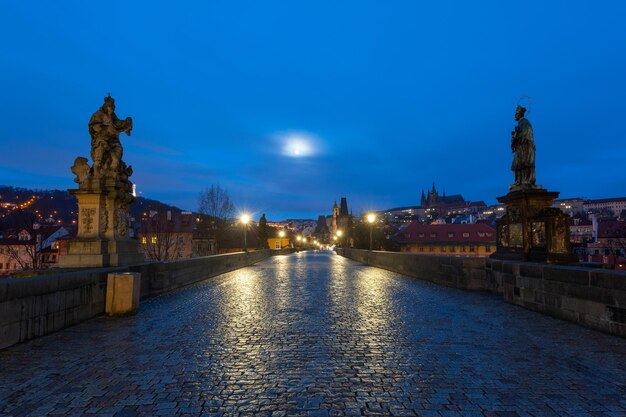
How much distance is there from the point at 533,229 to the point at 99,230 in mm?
11140

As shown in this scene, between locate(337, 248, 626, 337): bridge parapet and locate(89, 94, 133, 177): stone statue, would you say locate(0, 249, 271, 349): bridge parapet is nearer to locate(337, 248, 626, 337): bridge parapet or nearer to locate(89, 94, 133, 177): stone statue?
locate(89, 94, 133, 177): stone statue

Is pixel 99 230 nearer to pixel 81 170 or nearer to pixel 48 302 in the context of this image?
pixel 81 170

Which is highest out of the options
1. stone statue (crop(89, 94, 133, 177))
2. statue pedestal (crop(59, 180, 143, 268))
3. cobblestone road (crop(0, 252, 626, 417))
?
stone statue (crop(89, 94, 133, 177))

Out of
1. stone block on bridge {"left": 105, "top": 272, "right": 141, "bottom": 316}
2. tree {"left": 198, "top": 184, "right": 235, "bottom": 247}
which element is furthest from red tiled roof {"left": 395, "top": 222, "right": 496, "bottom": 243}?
stone block on bridge {"left": 105, "top": 272, "right": 141, "bottom": 316}

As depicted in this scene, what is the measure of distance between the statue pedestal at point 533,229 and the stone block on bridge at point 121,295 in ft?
31.3

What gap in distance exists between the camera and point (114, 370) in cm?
445

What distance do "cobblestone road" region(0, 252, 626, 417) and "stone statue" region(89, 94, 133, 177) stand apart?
4478 millimetres

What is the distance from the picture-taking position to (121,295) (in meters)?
7.78

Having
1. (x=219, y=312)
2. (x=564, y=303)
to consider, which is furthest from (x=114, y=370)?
(x=564, y=303)

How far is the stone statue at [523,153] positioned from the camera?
10641 millimetres

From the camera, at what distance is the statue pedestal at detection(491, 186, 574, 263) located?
946 cm

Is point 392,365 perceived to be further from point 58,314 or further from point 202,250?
point 202,250

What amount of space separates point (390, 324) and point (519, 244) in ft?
18.7

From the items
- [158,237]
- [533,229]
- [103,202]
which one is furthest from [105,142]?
[158,237]
